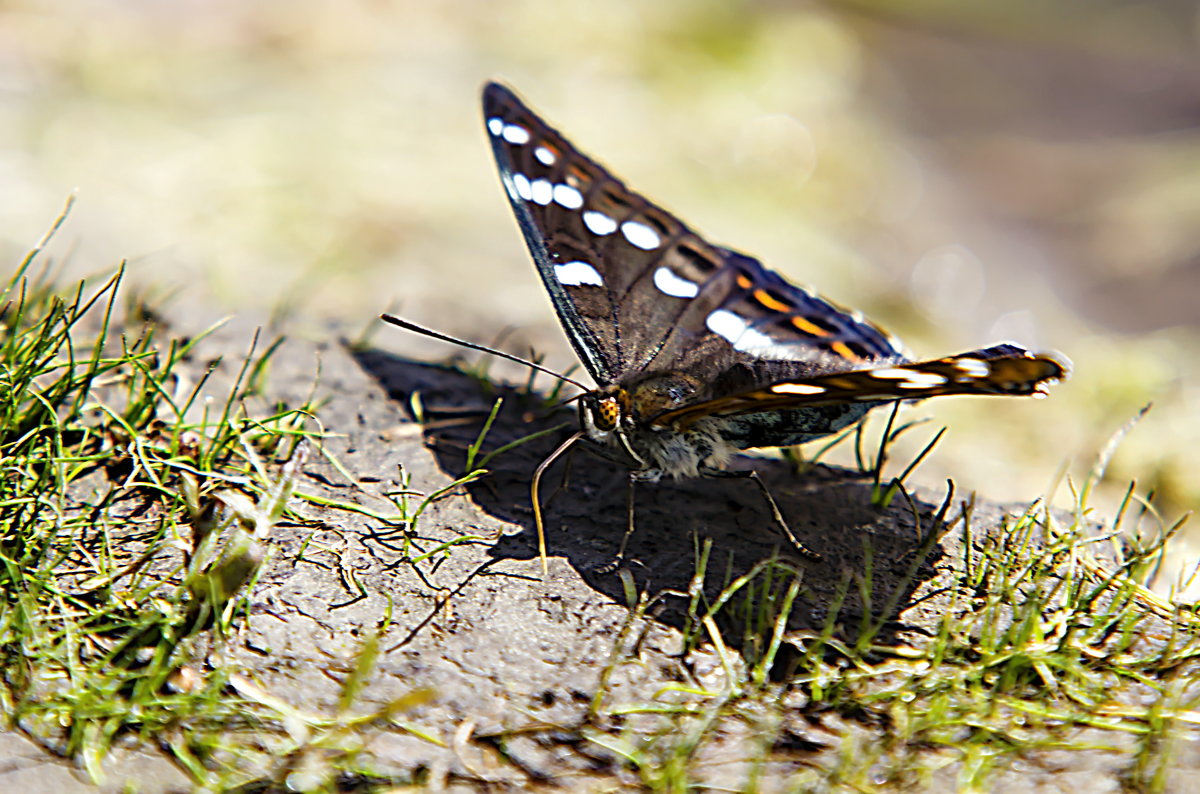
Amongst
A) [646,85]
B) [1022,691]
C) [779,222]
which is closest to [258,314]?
[1022,691]

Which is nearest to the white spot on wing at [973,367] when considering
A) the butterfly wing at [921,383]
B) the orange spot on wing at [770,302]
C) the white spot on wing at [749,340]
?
the butterfly wing at [921,383]

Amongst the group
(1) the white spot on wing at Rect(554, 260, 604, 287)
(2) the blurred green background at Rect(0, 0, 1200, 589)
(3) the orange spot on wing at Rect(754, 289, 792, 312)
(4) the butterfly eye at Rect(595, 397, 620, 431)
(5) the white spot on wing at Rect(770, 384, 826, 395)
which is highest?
(2) the blurred green background at Rect(0, 0, 1200, 589)

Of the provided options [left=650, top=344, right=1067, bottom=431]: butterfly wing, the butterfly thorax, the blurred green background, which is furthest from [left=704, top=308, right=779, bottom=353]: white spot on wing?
the blurred green background

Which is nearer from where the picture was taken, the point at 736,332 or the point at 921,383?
the point at 921,383

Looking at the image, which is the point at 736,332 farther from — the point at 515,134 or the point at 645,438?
the point at 515,134

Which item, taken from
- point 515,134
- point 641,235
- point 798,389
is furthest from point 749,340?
point 515,134

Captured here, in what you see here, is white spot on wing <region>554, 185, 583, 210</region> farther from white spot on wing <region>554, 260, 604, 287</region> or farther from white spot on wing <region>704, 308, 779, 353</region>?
white spot on wing <region>704, 308, 779, 353</region>
